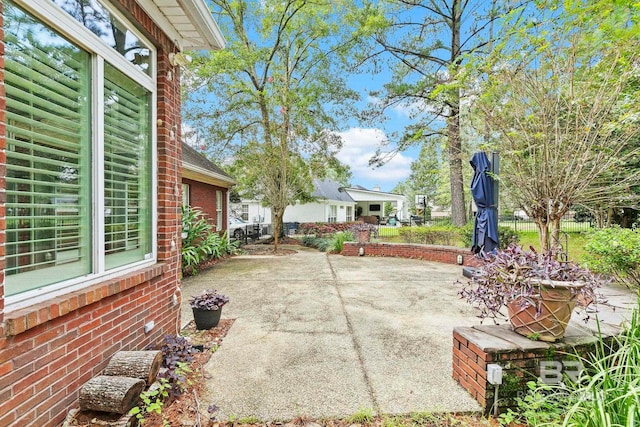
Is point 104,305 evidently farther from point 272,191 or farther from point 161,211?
point 272,191

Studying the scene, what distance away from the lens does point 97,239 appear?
2533 millimetres

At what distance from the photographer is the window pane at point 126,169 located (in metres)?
2.71

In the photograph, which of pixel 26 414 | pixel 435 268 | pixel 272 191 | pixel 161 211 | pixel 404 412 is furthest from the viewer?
pixel 272 191

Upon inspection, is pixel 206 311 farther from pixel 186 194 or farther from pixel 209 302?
pixel 186 194

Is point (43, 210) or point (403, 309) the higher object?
point (43, 210)

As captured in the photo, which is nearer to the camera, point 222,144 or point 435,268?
point 435,268

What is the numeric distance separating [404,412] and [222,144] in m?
14.2

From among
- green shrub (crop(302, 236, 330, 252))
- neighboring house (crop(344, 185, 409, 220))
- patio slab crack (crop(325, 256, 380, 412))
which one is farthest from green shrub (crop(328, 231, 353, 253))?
neighboring house (crop(344, 185, 409, 220))

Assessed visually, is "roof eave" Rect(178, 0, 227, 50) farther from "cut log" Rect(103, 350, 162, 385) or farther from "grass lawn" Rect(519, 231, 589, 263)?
"grass lawn" Rect(519, 231, 589, 263)

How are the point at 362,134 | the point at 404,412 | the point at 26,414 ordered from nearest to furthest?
the point at 26,414
the point at 404,412
the point at 362,134

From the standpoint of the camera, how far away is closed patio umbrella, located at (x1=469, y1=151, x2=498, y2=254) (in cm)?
619

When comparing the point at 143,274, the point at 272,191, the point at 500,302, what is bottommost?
the point at 500,302

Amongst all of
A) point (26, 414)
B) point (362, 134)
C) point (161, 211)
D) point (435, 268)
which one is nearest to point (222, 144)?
point (362, 134)

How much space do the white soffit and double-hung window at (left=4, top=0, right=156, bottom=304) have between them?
1.12 feet
